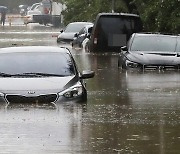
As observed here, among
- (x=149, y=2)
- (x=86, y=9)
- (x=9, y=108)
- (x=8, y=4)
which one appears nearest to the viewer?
(x=9, y=108)

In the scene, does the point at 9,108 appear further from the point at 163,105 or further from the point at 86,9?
the point at 86,9

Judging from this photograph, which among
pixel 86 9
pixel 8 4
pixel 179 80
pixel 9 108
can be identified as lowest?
pixel 8 4

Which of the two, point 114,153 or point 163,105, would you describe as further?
point 163,105

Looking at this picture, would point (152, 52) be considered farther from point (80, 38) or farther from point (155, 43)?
point (80, 38)

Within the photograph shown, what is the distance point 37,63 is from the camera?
1655 centimetres

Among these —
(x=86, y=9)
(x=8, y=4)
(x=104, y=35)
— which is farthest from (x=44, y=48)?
(x=8, y=4)

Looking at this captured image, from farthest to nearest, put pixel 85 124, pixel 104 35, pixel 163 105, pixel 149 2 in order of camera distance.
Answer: pixel 149 2, pixel 104 35, pixel 163 105, pixel 85 124

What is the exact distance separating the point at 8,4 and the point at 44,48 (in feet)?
379

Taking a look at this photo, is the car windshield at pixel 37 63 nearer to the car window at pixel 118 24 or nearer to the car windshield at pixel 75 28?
the car window at pixel 118 24

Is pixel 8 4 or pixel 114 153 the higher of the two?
pixel 114 153

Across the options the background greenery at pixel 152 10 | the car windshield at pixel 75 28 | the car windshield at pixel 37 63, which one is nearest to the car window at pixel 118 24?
the background greenery at pixel 152 10

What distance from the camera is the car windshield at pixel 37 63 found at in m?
16.2

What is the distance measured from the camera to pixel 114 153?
10.8 m

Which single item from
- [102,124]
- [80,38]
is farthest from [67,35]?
[102,124]
